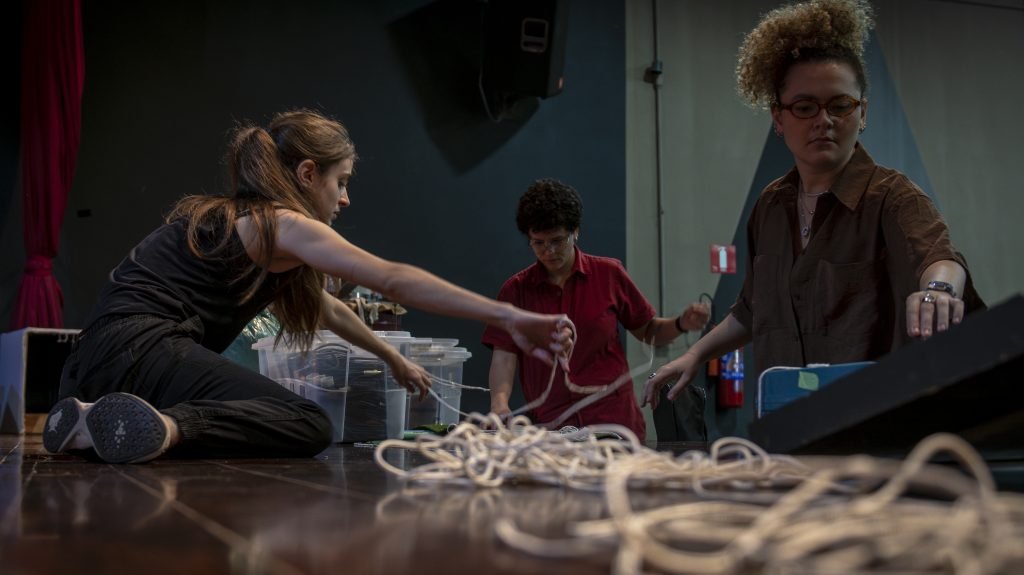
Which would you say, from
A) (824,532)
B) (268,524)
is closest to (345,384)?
(268,524)

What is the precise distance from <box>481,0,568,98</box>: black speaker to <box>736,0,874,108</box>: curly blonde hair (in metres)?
2.27

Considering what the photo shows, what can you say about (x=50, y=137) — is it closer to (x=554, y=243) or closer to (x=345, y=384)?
(x=345, y=384)

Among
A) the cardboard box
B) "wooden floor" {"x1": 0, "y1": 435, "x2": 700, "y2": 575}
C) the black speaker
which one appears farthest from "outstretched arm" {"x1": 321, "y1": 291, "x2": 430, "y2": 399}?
the black speaker

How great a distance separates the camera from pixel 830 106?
197cm

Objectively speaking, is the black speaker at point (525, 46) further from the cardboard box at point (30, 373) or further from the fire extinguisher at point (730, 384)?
the cardboard box at point (30, 373)

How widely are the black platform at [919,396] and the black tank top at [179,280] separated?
1200 mm

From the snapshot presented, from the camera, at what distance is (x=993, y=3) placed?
5.84m

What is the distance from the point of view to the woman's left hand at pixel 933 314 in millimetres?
1485

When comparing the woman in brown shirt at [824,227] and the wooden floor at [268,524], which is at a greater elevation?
the woman in brown shirt at [824,227]

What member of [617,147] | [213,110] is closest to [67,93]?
[213,110]

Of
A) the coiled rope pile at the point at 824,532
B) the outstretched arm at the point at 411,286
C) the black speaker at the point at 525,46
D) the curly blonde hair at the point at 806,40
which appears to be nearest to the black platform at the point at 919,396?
the coiled rope pile at the point at 824,532

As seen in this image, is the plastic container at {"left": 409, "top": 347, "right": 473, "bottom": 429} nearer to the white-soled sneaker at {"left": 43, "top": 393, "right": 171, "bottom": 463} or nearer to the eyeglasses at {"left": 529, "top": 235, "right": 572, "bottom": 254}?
the eyeglasses at {"left": 529, "top": 235, "right": 572, "bottom": 254}

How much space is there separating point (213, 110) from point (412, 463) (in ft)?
10.4

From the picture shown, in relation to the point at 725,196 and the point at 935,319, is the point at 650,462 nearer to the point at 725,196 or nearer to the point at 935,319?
the point at 935,319
